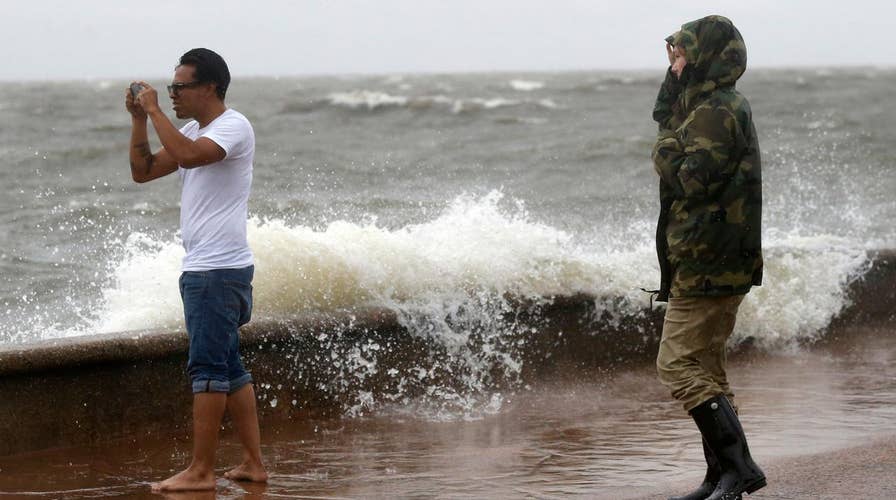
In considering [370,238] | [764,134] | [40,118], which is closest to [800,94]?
[764,134]

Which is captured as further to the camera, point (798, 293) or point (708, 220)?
point (798, 293)

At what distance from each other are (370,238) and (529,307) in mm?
1055

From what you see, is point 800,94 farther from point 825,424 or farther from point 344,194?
point 825,424

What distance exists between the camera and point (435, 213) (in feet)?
44.9

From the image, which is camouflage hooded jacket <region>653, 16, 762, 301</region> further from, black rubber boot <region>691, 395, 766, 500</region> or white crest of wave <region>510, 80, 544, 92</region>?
white crest of wave <region>510, 80, 544, 92</region>

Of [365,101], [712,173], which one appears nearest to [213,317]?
[712,173]

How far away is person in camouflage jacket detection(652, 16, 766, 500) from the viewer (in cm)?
402

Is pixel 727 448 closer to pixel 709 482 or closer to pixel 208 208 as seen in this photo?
pixel 709 482

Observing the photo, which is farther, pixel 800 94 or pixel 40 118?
pixel 800 94

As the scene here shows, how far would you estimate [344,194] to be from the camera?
597 inches

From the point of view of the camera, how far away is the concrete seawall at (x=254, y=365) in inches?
201

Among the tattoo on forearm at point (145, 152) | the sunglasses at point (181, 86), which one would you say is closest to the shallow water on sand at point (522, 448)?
the tattoo on forearm at point (145, 152)

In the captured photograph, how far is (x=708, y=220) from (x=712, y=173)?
0.16 meters

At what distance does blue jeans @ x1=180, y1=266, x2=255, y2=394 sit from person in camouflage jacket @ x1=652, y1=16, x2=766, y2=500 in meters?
1.51
